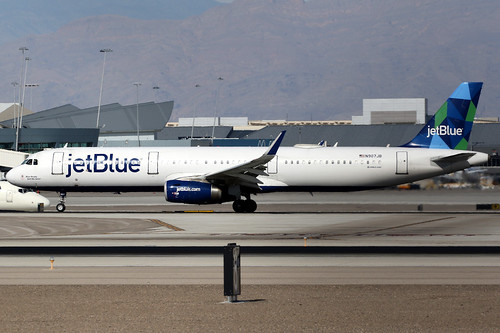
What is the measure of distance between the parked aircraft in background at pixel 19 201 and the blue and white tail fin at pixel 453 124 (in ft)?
75.5

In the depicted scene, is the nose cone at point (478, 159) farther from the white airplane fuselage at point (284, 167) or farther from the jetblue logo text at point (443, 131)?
the jetblue logo text at point (443, 131)

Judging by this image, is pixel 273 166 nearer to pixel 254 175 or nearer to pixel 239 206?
pixel 254 175

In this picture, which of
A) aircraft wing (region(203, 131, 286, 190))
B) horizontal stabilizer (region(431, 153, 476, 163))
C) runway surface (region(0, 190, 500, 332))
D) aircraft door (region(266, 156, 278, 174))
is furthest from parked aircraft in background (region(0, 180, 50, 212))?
horizontal stabilizer (region(431, 153, 476, 163))

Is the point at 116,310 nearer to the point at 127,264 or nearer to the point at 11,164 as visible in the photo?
the point at 127,264

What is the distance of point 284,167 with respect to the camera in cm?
5131

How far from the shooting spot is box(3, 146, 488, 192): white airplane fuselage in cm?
5131

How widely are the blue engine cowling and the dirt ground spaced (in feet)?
92.3

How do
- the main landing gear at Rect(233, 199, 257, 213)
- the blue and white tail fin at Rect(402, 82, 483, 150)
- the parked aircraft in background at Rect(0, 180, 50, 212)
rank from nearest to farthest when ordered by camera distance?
the main landing gear at Rect(233, 199, 257, 213), the parked aircraft in background at Rect(0, 180, 50, 212), the blue and white tail fin at Rect(402, 82, 483, 150)

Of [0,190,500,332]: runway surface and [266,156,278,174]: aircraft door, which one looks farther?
[266,156,278,174]: aircraft door

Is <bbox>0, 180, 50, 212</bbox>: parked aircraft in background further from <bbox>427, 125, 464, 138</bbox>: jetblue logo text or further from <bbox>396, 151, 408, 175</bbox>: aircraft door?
<bbox>427, 125, 464, 138</bbox>: jetblue logo text

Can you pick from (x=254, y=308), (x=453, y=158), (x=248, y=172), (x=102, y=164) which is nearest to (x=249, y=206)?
(x=248, y=172)

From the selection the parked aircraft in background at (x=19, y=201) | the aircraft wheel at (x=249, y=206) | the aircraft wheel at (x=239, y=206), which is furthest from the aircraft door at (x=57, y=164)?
the aircraft wheel at (x=249, y=206)

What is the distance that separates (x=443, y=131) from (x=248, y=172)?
1277cm

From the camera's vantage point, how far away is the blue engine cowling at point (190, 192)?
160 ft
